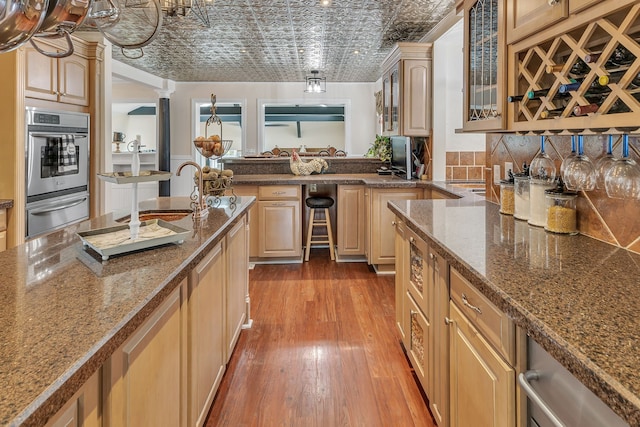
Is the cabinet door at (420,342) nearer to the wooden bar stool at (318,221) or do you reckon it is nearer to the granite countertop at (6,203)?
the wooden bar stool at (318,221)

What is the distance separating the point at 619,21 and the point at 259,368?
2.21m

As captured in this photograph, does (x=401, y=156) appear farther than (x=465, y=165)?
Yes

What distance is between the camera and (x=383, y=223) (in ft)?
13.5

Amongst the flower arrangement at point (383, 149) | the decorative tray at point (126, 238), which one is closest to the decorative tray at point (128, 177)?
the decorative tray at point (126, 238)

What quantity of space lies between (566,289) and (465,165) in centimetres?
337

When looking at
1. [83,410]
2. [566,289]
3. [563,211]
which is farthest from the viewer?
[563,211]

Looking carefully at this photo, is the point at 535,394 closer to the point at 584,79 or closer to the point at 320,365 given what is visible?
the point at 584,79

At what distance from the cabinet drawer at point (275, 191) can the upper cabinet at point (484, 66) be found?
2492 mm

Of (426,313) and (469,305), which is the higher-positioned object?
(469,305)

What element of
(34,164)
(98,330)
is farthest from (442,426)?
(34,164)

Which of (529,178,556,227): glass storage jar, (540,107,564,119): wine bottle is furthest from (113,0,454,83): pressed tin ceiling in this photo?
(540,107,564,119): wine bottle

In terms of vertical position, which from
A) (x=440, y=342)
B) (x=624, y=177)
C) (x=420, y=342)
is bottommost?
(x=420, y=342)

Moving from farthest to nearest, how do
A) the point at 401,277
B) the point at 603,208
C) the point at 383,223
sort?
the point at 383,223 < the point at 401,277 < the point at 603,208

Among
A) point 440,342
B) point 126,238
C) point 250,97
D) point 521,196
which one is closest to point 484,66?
point 521,196
